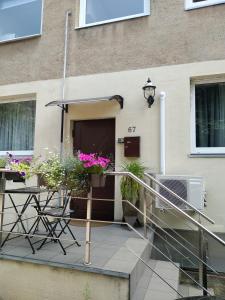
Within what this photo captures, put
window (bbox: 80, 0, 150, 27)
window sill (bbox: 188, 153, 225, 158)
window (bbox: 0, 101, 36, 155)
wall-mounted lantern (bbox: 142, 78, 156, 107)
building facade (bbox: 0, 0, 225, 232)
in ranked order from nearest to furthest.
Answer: window sill (bbox: 188, 153, 225, 158) < building facade (bbox: 0, 0, 225, 232) < wall-mounted lantern (bbox: 142, 78, 156, 107) < window (bbox: 80, 0, 150, 27) < window (bbox: 0, 101, 36, 155)

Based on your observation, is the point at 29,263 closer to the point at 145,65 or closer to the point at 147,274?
the point at 147,274

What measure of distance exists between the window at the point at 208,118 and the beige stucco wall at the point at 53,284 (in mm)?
3135

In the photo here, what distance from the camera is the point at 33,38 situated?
686 cm

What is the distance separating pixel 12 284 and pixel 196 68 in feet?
15.3

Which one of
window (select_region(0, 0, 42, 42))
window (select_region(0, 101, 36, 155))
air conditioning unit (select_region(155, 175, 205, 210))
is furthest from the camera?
window (select_region(0, 0, 42, 42))

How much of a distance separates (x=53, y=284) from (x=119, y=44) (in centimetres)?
473

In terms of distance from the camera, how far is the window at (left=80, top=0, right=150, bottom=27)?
6078mm

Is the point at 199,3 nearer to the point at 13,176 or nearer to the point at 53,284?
the point at 13,176

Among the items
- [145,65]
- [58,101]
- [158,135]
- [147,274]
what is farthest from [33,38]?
[147,274]

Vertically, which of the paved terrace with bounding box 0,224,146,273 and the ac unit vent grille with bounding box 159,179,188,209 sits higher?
the ac unit vent grille with bounding box 159,179,188,209

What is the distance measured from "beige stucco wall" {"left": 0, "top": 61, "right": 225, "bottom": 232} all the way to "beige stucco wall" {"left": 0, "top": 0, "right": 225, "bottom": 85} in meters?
0.22

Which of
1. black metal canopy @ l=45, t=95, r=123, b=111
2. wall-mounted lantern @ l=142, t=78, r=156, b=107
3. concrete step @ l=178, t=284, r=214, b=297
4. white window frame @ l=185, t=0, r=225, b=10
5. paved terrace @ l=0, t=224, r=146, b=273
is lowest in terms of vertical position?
concrete step @ l=178, t=284, r=214, b=297

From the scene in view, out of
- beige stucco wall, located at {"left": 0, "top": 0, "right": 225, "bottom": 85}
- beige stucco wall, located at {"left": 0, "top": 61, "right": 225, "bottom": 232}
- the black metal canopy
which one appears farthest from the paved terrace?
beige stucco wall, located at {"left": 0, "top": 0, "right": 225, "bottom": 85}

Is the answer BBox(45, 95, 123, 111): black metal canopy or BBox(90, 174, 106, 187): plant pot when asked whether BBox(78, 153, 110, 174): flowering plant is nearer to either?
BBox(90, 174, 106, 187): plant pot
